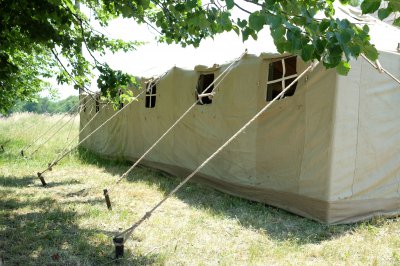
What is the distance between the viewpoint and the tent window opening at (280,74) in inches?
→ 207

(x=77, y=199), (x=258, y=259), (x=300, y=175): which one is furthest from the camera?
(x=77, y=199)

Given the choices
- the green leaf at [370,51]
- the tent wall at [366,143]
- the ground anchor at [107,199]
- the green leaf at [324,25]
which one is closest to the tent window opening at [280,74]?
the tent wall at [366,143]

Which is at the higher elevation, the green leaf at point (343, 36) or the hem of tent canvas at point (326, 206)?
the green leaf at point (343, 36)

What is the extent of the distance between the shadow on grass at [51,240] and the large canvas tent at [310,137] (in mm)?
2100

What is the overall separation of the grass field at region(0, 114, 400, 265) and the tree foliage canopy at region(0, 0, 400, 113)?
1607 millimetres

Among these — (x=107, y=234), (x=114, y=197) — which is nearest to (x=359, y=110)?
(x=107, y=234)

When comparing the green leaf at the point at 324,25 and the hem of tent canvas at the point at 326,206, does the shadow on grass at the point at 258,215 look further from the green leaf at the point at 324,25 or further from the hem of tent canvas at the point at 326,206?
the green leaf at the point at 324,25

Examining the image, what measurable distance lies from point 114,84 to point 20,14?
1.27m

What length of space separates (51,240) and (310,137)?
2988 mm

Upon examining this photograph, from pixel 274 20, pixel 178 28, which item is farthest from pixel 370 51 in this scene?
pixel 178 28

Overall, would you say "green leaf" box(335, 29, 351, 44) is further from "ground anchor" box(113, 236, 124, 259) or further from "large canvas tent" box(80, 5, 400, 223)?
"large canvas tent" box(80, 5, 400, 223)

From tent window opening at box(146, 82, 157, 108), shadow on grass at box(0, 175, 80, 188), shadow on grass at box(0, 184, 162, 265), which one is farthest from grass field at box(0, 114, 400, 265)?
tent window opening at box(146, 82, 157, 108)

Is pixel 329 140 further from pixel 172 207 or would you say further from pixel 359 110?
pixel 172 207

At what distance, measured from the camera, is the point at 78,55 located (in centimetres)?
564
